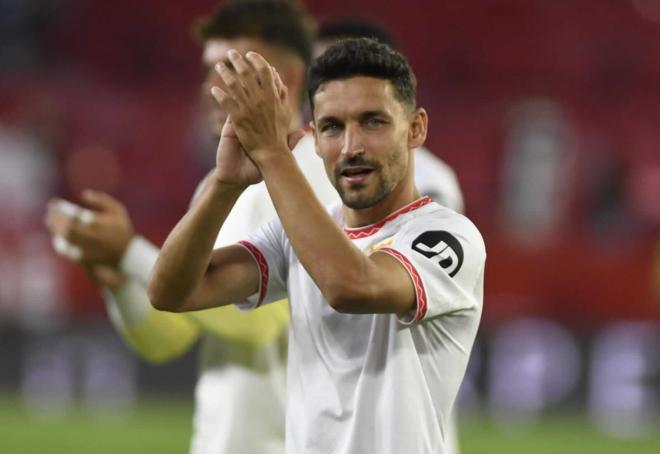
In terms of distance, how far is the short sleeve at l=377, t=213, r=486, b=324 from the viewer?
264 centimetres

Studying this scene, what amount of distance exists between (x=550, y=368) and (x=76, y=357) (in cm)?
358

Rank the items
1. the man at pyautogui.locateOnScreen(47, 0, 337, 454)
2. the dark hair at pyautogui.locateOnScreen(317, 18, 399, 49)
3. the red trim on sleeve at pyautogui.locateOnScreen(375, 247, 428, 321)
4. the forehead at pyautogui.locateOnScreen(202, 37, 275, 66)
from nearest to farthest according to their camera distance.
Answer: the red trim on sleeve at pyautogui.locateOnScreen(375, 247, 428, 321) → the man at pyautogui.locateOnScreen(47, 0, 337, 454) → the forehead at pyautogui.locateOnScreen(202, 37, 275, 66) → the dark hair at pyautogui.locateOnScreen(317, 18, 399, 49)

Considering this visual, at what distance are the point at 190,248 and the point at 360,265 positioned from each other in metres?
0.39

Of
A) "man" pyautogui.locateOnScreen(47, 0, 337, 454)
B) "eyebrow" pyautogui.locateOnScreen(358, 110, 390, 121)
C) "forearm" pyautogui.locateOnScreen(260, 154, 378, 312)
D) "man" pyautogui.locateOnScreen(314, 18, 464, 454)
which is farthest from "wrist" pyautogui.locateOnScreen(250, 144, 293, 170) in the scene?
"man" pyautogui.locateOnScreen(314, 18, 464, 454)

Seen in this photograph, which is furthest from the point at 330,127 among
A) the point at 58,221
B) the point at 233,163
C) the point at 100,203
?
the point at 58,221

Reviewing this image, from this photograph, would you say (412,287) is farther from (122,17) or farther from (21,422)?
(122,17)

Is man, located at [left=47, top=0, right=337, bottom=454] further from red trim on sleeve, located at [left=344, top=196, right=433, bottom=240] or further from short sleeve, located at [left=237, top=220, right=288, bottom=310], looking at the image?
red trim on sleeve, located at [left=344, top=196, right=433, bottom=240]

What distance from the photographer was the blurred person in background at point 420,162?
4.21 m

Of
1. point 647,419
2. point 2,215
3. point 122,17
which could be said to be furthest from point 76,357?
point 122,17

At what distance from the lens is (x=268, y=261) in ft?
9.62

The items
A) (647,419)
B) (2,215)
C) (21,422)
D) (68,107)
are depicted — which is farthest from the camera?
(68,107)

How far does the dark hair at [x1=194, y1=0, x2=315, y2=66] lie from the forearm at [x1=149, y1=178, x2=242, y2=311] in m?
1.19

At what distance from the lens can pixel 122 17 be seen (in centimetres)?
1580

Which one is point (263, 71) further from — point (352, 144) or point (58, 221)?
point (58, 221)
